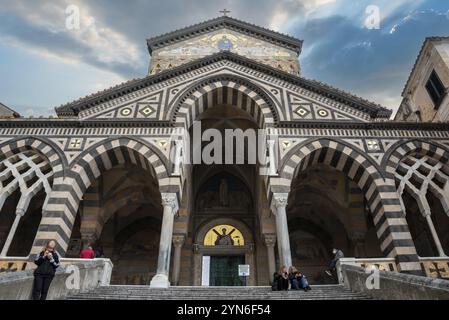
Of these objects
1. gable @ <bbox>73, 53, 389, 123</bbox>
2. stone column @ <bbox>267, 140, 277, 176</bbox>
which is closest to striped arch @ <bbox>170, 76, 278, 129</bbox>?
gable @ <bbox>73, 53, 389, 123</bbox>

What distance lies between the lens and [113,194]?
15.9 metres

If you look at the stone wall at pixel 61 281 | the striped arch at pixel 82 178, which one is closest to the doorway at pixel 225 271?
the striped arch at pixel 82 178

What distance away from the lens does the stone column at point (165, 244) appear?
9.98 m

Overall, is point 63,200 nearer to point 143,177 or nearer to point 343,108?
point 143,177

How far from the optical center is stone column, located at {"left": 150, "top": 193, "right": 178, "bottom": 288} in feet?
32.7

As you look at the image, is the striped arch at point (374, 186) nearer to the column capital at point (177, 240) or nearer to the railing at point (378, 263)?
the railing at point (378, 263)

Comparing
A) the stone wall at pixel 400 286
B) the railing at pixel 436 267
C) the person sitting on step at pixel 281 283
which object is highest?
the railing at pixel 436 267

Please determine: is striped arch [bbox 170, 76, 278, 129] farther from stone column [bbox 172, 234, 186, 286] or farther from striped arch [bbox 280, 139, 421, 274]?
stone column [bbox 172, 234, 186, 286]

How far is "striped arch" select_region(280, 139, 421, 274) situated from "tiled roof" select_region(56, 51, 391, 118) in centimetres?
250

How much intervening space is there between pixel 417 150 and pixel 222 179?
9773 mm

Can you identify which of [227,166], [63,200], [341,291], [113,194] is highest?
[227,166]

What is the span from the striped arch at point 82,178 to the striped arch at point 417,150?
8.49 m
